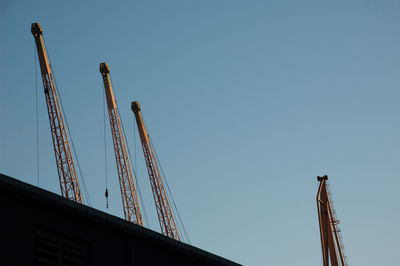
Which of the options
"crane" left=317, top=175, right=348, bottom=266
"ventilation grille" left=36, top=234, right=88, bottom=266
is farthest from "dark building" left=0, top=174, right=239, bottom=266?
"crane" left=317, top=175, right=348, bottom=266

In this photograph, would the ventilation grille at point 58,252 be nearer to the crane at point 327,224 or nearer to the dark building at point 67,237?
the dark building at point 67,237

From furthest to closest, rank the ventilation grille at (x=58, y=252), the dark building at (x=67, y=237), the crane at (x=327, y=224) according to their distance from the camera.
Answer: the crane at (x=327, y=224) → the ventilation grille at (x=58, y=252) → the dark building at (x=67, y=237)

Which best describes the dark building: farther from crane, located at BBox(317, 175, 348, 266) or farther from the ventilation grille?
crane, located at BBox(317, 175, 348, 266)

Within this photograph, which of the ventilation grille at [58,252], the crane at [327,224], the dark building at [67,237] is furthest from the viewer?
the crane at [327,224]

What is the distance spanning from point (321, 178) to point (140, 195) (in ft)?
136

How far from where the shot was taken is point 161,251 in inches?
937

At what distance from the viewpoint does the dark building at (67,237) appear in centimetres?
1972

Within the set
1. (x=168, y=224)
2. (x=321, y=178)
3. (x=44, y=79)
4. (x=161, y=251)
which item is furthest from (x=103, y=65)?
(x=161, y=251)

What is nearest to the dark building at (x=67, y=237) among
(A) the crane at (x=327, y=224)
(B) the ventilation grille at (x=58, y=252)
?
(B) the ventilation grille at (x=58, y=252)

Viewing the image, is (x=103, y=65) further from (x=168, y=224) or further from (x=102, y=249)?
(x=102, y=249)

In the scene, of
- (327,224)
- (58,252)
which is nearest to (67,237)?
(58,252)

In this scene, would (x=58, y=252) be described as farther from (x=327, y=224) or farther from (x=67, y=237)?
(x=327, y=224)

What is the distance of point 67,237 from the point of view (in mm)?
21266

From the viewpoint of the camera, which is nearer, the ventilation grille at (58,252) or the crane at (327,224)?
the ventilation grille at (58,252)
